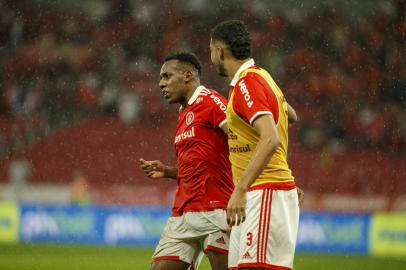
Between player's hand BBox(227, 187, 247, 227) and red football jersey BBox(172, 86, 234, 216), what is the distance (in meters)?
1.24

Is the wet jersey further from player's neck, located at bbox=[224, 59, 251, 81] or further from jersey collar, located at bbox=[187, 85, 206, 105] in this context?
jersey collar, located at bbox=[187, 85, 206, 105]

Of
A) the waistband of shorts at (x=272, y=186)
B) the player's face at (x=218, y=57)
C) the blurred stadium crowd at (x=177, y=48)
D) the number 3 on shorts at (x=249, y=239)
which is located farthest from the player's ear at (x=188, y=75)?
the blurred stadium crowd at (x=177, y=48)

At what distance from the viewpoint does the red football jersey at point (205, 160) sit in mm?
5273

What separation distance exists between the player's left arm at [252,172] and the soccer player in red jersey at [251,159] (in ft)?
0.13

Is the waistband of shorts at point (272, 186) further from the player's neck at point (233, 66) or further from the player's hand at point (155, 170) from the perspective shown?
the player's hand at point (155, 170)

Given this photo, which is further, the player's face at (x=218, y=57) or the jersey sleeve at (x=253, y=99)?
the player's face at (x=218, y=57)

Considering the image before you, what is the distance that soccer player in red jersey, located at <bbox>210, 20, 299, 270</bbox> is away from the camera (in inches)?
168

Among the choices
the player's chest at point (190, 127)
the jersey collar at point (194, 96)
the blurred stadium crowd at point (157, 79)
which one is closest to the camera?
the player's chest at point (190, 127)

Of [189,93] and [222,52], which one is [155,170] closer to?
[189,93]

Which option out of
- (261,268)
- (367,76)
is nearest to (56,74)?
(367,76)

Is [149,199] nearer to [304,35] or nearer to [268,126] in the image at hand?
[304,35]

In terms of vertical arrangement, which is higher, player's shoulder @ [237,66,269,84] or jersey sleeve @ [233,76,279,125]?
player's shoulder @ [237,66,269,84]

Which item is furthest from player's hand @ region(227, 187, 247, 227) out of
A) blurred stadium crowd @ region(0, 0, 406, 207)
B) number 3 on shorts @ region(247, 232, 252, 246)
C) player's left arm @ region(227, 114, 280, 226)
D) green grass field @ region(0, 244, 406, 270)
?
blurred stadium crowd @ region(0, 0, 406, 207)

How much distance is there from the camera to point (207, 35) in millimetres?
19188
